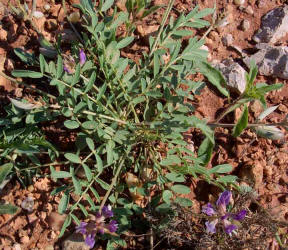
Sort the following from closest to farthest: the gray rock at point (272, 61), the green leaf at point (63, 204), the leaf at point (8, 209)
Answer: the leaf at point (8, 209), the green leaf at point (63, 204), the gray rock at point (272, 61)

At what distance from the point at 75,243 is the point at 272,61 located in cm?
192

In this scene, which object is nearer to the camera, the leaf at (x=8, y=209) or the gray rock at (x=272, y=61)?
Result: the leaf at (x=8, y=209)

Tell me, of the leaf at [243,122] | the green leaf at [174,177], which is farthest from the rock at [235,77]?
the green leaf at [174,177]

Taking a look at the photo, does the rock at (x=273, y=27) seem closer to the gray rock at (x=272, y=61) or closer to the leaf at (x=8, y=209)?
the gray rock at (x=272, y=61)

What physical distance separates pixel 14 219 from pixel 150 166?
942 millimetres

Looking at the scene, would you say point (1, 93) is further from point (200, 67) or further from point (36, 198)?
point (200, 67)

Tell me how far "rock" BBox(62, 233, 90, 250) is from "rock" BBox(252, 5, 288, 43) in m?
2.01

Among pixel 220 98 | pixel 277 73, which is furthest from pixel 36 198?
pixel 277 73

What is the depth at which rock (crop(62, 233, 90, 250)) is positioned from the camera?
2.50 meters

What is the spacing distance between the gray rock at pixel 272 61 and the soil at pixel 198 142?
0.07 meters

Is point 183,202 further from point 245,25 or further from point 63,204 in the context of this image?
point 245,25

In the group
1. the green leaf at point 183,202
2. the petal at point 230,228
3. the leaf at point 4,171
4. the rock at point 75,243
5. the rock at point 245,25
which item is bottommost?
the rock at point 75,243

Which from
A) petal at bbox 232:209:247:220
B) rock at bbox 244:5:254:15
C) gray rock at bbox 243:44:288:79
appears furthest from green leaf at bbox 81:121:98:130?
rock at bbox 244:5:254:15

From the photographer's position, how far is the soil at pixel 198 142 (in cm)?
258
